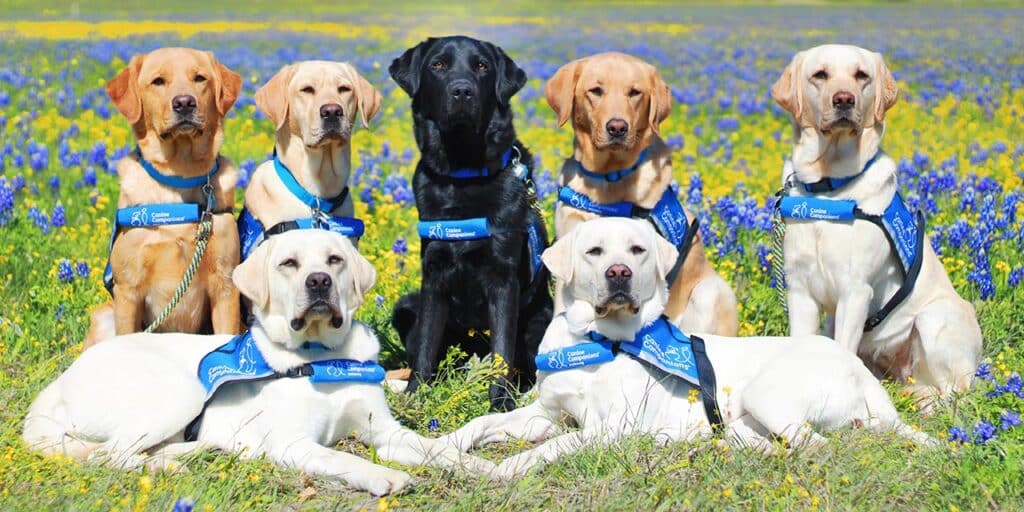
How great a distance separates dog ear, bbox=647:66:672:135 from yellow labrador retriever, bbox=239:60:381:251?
5.10 ft

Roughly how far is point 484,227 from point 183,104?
1.64 m

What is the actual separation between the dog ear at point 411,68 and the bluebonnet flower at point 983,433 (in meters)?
3.27

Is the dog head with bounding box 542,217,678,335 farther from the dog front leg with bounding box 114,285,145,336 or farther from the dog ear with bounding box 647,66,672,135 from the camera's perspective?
the dog front leg with bounding box 114,285,145,336

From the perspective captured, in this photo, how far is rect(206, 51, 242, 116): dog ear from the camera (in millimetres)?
6051

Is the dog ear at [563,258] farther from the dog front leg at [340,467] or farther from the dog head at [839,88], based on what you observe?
the dog head at [839,88]

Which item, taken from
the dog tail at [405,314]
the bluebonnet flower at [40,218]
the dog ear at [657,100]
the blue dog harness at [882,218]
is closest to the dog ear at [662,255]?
the blue dog harness at [882,218]

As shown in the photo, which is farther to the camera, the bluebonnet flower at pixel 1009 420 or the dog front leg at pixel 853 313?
the dog front leg at pixel 853 313

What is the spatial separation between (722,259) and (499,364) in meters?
2.45

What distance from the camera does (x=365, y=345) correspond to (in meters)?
5.25

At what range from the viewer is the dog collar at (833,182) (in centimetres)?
595

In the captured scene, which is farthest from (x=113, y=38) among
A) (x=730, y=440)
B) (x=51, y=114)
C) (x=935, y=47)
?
(x=730, y=440)

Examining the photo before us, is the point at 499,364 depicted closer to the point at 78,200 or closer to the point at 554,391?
the point at 554,391

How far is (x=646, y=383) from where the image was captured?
17.4 ft

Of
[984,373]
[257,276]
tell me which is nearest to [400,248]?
[257,276]
